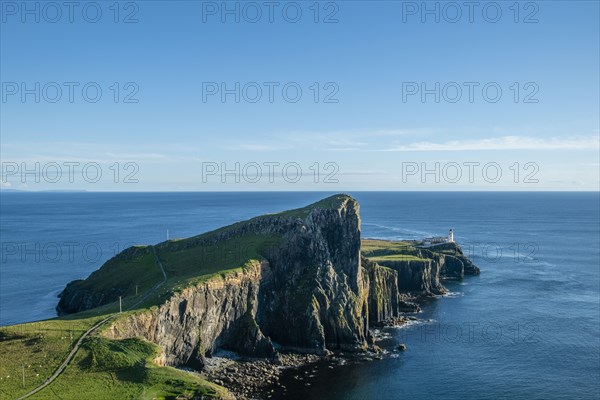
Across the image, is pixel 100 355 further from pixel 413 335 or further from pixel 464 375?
pixel 413 335

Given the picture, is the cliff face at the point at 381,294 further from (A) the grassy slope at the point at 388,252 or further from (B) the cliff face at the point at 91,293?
(B) the cliff face at the point at 91,293

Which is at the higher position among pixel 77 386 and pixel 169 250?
pixel 169 250

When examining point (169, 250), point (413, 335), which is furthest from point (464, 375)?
point (169, 250)

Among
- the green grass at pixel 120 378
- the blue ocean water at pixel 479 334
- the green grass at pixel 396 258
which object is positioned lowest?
the blue ocean water at pixel 479 334

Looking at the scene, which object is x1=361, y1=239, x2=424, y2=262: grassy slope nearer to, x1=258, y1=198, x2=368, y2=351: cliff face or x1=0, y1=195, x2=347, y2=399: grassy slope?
x1=258, y1=198, x2=368, y2=351: cliff face

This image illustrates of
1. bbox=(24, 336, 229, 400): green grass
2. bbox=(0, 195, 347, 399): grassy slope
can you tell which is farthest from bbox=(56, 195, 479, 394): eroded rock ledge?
bbox=(24, 336, 229, 400): green grass

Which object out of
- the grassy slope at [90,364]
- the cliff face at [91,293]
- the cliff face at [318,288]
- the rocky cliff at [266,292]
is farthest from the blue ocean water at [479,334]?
the grassy slope at [90,364]

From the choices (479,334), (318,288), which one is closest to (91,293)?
(318,288)

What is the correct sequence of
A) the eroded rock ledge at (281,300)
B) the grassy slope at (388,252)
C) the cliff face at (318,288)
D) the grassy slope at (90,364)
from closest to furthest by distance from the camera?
the grassy slope at (90,364) → the eroded rock ledge at (281,300) → the cliff face at (318,288) → the grassy slope at (388,252)

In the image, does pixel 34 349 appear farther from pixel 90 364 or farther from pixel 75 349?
pixel 90 364
